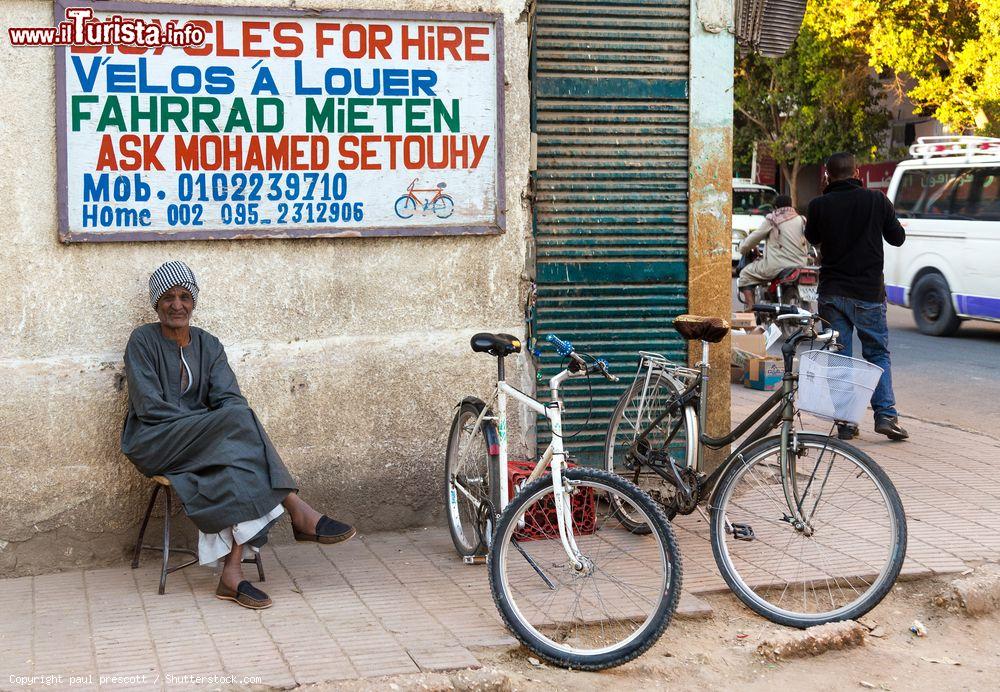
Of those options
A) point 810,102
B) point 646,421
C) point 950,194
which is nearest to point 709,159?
point 646,421

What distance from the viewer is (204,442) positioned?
4.91 m

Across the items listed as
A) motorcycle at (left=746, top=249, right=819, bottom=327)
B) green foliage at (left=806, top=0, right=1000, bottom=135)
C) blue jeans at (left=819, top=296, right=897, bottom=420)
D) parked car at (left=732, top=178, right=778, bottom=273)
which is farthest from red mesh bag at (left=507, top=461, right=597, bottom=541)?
parked car at (left=732, top=178, right=778, bottom=273)

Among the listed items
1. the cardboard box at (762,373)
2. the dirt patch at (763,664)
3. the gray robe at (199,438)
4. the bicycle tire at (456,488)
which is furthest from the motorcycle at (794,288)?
the gray robe at (199,438)

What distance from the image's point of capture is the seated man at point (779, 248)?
13273 millimetres

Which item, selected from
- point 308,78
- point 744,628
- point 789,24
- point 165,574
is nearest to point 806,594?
point 744,628

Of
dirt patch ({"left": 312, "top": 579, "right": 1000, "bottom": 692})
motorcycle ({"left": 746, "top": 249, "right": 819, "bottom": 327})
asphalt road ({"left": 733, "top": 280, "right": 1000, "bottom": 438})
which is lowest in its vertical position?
dirt patch ({"left": 312, "top": 579, "right": 1000, "bottom": 692})

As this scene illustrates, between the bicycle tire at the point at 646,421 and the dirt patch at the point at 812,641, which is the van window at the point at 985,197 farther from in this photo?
the dirt patch at the point at 812,641

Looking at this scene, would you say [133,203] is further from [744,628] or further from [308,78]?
[744,628]

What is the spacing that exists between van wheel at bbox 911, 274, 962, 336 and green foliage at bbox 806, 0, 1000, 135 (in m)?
8.11

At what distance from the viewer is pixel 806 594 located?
4852 millimetres

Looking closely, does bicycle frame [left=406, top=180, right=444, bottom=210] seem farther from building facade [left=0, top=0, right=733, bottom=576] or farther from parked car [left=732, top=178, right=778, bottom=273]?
parked car [left=732, top=178, right=778, bottom=273]

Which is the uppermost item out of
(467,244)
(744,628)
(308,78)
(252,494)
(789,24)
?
(789,24)

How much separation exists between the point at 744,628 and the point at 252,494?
6.43 ft

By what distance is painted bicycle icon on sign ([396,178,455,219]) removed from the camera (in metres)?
5.57
